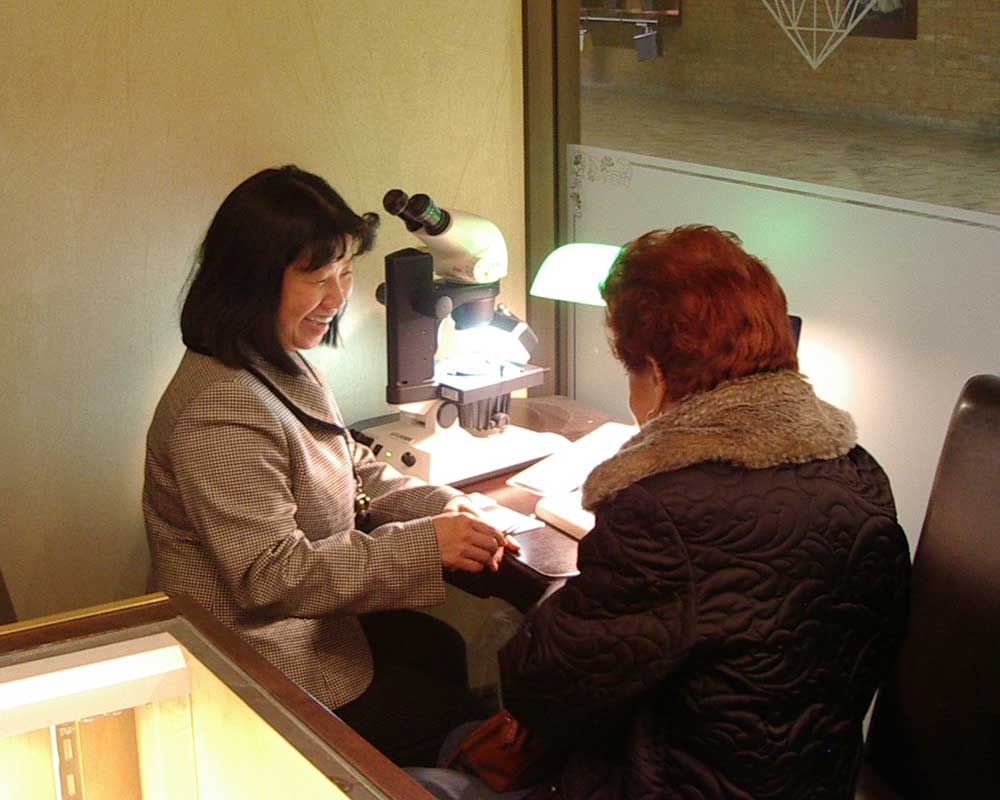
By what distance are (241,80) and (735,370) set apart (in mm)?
1428

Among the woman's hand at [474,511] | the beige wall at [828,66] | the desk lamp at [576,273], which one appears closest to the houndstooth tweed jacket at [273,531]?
the woman's hand at [474,511]

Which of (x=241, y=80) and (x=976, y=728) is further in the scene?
(x=241, y=80)

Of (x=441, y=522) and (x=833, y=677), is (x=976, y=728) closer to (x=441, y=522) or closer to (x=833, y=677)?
(x=833, y=677)

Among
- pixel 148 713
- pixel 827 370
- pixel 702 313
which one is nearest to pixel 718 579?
pixel 702 313

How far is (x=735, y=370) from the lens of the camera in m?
1.63

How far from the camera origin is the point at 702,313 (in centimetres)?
164

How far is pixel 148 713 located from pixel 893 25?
1836 millimetres

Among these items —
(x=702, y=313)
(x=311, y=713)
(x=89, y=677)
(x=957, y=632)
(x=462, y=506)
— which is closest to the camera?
(x=311, y=713)

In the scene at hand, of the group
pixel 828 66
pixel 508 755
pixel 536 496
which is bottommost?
pixel 508 755

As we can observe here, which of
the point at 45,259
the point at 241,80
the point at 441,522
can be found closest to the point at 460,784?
the point at 441,522

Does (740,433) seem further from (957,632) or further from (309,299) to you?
(309,299)

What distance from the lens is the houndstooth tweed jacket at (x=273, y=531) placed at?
200 centimetres

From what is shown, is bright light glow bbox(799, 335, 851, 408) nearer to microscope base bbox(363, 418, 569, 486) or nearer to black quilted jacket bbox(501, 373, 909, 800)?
microscope base bbox(363, 418, 569, 486)

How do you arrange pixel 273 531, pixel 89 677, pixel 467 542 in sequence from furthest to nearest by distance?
pixel 467 542, pixel 273 531, pixel 89 677
